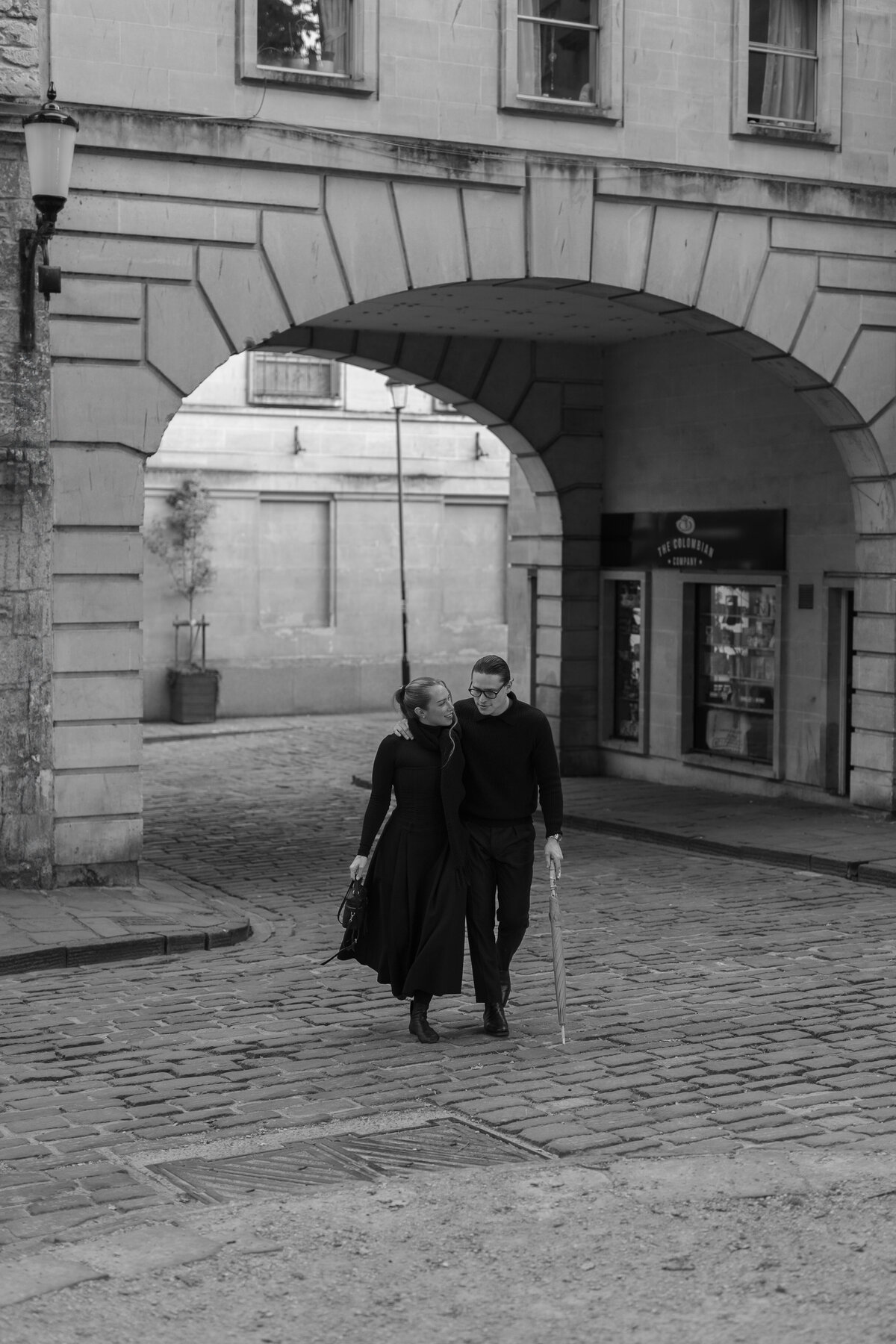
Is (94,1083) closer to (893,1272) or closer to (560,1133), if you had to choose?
(560,1133)

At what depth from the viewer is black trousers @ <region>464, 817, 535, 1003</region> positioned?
875cm

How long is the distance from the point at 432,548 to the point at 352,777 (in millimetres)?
10903

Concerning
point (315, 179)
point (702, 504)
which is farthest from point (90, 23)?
point (702, 504)

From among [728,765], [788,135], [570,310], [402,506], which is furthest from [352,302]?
[402,506]

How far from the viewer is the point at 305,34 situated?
1377 cm

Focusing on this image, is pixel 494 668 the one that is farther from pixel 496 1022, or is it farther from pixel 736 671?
pixel 736 671

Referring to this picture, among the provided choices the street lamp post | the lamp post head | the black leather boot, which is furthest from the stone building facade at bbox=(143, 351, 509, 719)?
the black leather boot

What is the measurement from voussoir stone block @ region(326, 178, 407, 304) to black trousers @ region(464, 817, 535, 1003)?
613cm

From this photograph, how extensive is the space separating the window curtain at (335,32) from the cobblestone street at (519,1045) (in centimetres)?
623

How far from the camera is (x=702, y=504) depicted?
19.2m

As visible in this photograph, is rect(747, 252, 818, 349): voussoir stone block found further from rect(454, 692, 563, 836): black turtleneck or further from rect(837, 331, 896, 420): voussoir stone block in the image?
rect(454, 692, 563, 836): black turtleneck

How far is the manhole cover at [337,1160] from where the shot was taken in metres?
6.54

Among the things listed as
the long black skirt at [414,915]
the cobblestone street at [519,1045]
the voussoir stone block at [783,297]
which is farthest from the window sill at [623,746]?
the long black skirt at [414,915]

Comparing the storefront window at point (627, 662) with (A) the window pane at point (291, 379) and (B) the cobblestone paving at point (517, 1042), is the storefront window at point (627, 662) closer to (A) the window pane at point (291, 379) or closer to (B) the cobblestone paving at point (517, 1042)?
(B) the cobblestone paving at point (517, 1042)
